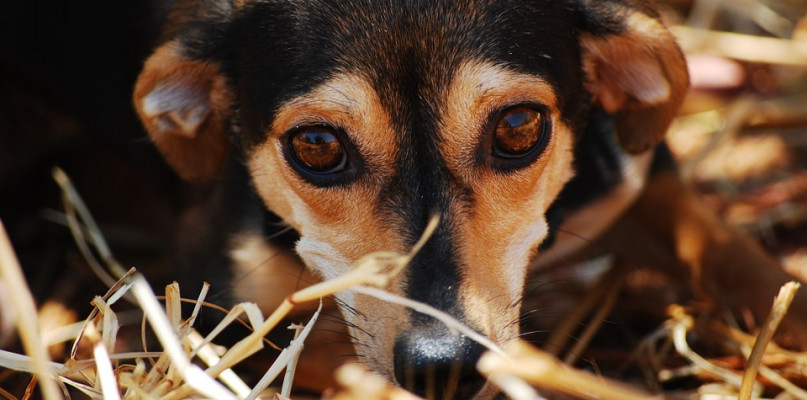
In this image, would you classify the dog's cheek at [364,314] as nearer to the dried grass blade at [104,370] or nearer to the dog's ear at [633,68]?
the dried grass blade at [104,370]

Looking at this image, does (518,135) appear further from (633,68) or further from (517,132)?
(633,68)

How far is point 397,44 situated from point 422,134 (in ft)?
0.84

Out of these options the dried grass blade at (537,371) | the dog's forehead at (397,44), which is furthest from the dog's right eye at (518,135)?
the dried grass blade at (537,371)

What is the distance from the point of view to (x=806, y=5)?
211 inches

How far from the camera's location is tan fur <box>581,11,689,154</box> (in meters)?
2.98

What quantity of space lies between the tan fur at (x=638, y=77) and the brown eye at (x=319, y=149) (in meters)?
0.89

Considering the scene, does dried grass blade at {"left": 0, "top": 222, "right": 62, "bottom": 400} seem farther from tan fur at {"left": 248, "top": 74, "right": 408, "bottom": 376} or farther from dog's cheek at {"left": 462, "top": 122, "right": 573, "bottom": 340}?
dog's cheek at {"left": 462, "top": 122, "right": 573, "bottom": 340}

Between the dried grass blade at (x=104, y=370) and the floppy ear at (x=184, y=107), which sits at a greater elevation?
the floppy ear at (x=184, y=107)

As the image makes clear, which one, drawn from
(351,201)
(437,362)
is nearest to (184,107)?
(351,201)

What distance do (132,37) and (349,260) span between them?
5.67 feet

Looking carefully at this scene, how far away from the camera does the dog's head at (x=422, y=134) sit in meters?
2.53

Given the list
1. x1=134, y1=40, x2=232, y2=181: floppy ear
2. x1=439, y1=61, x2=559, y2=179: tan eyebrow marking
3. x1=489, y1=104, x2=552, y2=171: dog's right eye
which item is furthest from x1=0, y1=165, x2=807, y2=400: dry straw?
x1=134, y1=40, x2=232, y2=181: floppy ear

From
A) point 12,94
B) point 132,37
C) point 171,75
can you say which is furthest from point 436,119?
point 12,94

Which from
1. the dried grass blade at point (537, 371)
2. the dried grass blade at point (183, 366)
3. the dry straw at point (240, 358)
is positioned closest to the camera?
the dried grass blade at point (537, 371)
